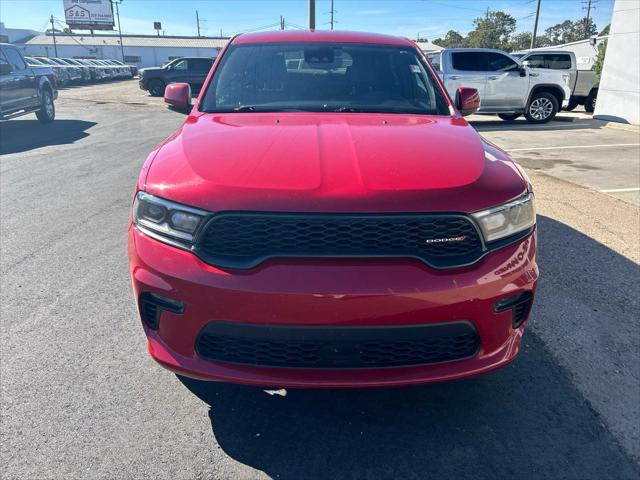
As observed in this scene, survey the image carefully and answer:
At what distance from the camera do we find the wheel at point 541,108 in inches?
550

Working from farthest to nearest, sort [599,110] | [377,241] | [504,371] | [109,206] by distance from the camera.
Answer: [599,110] < [109,206] < [504,371] < [377,241]

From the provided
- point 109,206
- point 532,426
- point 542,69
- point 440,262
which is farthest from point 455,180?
A: point 542,69

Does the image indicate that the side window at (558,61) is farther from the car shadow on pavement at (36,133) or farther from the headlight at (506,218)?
the headlight at (506,218)

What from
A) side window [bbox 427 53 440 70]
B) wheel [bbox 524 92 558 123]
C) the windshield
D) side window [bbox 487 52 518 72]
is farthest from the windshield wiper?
wheel [bbox 524 92 558 123]

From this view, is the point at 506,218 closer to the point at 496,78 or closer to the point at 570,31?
the point at 496,78

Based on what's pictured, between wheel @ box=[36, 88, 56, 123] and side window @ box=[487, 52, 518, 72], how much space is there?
1179cm

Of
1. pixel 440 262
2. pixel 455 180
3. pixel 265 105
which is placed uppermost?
pixel 265 105

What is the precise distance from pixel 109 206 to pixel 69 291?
2300 mm

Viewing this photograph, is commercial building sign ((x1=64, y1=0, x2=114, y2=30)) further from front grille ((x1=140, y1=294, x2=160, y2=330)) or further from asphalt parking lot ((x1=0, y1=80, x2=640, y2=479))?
front grille ((x1=140, y1=294, x2=160, y2=330))

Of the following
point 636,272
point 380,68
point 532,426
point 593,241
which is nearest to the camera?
point 532,426

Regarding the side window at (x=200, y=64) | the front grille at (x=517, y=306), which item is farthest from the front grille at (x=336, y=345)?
the side window at (x=200, y=64)

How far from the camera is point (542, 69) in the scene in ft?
45.2

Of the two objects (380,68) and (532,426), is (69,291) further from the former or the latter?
(532,426)

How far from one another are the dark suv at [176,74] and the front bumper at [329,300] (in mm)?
22901
